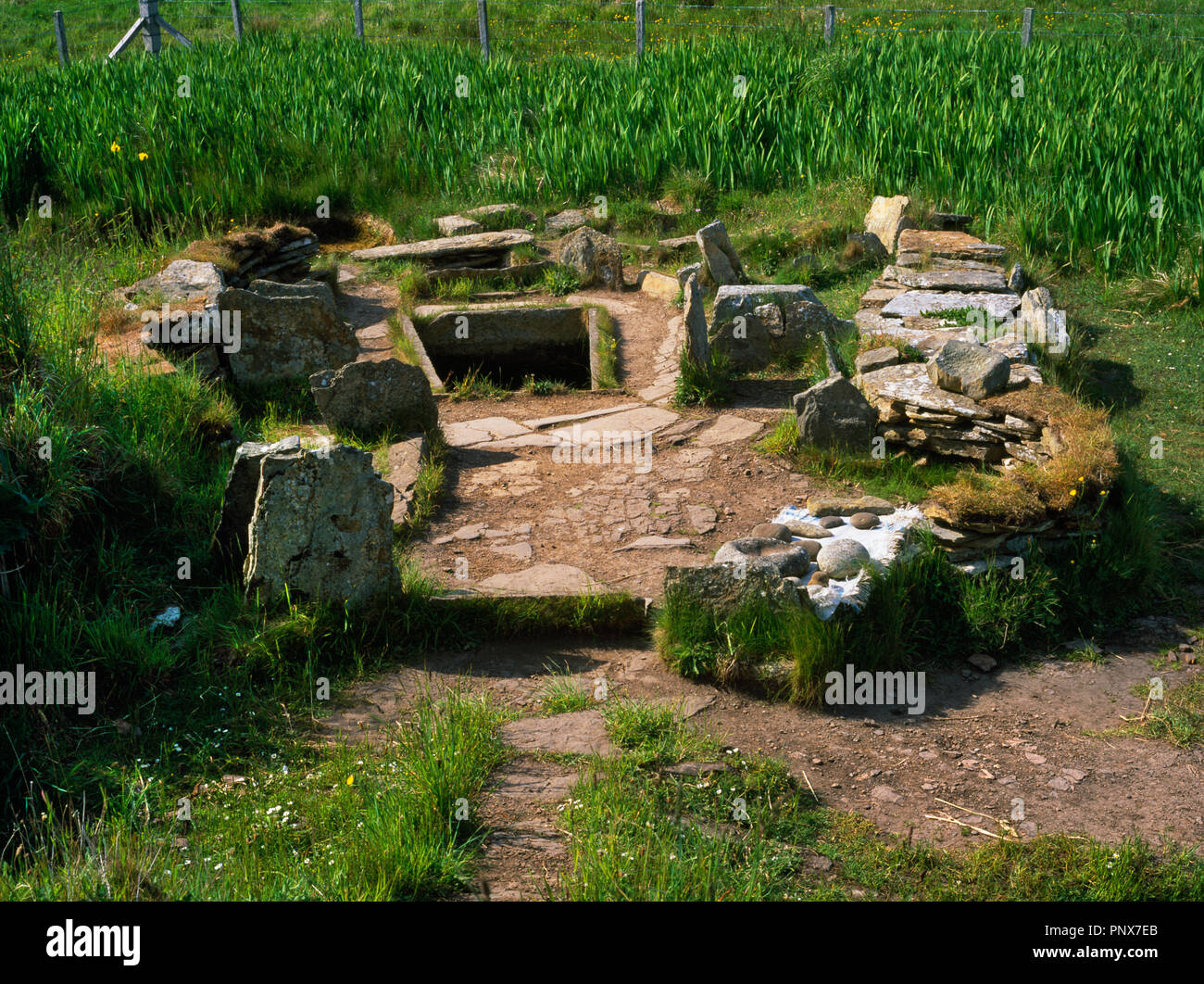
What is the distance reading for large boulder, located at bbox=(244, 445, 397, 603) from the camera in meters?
4.95

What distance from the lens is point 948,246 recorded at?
9.34 meters

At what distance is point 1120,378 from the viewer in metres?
7.78

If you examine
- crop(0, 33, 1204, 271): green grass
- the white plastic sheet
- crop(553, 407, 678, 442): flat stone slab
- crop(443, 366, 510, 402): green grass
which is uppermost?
crop(0, 33, 1204, 271): green grass

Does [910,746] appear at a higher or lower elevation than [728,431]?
lower

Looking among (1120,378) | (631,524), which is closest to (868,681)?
(631,524)

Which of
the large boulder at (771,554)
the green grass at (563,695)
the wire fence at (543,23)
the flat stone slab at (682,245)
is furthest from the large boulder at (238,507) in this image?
the wire fence at (543,23)

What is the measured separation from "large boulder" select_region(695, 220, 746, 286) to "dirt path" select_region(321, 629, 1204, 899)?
5.09 m

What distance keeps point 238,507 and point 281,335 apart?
106 inches

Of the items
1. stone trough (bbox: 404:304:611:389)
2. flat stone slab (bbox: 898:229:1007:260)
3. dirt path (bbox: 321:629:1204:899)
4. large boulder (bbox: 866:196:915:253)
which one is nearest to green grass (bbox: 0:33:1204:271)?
flat stone slab (bbox: 898:229:1007:260)

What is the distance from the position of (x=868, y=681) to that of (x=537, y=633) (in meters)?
1.58

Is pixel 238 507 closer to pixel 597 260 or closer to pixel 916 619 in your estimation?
pixel 916 619

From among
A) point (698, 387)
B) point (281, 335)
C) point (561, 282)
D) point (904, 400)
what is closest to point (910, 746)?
point (904, 400)

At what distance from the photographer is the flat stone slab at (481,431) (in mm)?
7398

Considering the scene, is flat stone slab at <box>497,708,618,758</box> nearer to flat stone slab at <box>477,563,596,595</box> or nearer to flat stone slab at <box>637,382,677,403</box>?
flat stone slab at <box>477,563,596,595</box>
